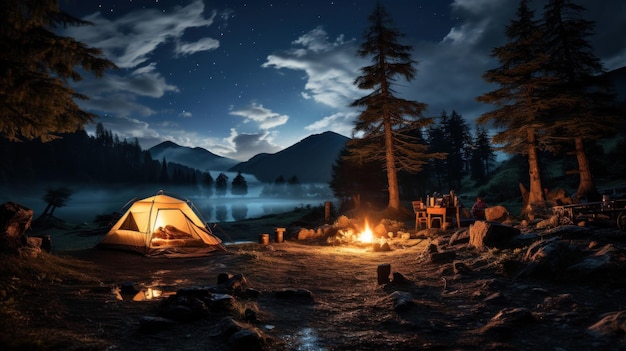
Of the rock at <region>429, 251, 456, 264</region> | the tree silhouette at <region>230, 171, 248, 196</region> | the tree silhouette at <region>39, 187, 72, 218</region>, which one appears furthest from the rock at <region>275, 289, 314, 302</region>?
the tree silhouette at <region>230, 171, 248, 196</region>

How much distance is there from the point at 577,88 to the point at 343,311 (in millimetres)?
21821

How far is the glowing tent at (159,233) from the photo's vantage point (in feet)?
42.2

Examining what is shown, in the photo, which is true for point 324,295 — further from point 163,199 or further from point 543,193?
point 543,193

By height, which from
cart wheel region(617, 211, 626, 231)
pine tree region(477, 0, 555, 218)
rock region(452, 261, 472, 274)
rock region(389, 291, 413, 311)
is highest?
pine tree region(477, 0, 555, 218)

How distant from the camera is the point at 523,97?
18.5m

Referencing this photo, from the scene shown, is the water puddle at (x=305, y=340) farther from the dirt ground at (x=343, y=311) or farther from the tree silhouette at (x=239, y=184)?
the tree silhouette at (x=239, y=184)

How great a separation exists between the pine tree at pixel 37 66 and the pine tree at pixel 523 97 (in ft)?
61.1

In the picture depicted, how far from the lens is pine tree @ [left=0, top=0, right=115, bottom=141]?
532 cm

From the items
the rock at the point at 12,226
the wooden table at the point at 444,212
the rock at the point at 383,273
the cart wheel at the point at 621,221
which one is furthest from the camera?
the wooden table at the point at 444,212

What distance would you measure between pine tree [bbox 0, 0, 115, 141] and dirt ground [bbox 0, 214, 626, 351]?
3.09 metres

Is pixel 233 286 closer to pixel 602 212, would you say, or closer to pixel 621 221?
pixel 621 221

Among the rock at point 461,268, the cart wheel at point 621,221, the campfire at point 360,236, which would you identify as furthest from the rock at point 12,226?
the cart wheel at point 621,221

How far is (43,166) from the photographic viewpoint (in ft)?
446

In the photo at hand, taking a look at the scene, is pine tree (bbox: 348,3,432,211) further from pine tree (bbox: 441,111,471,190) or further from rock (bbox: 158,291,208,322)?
pine tree (bbox: 441,111,471,190)
